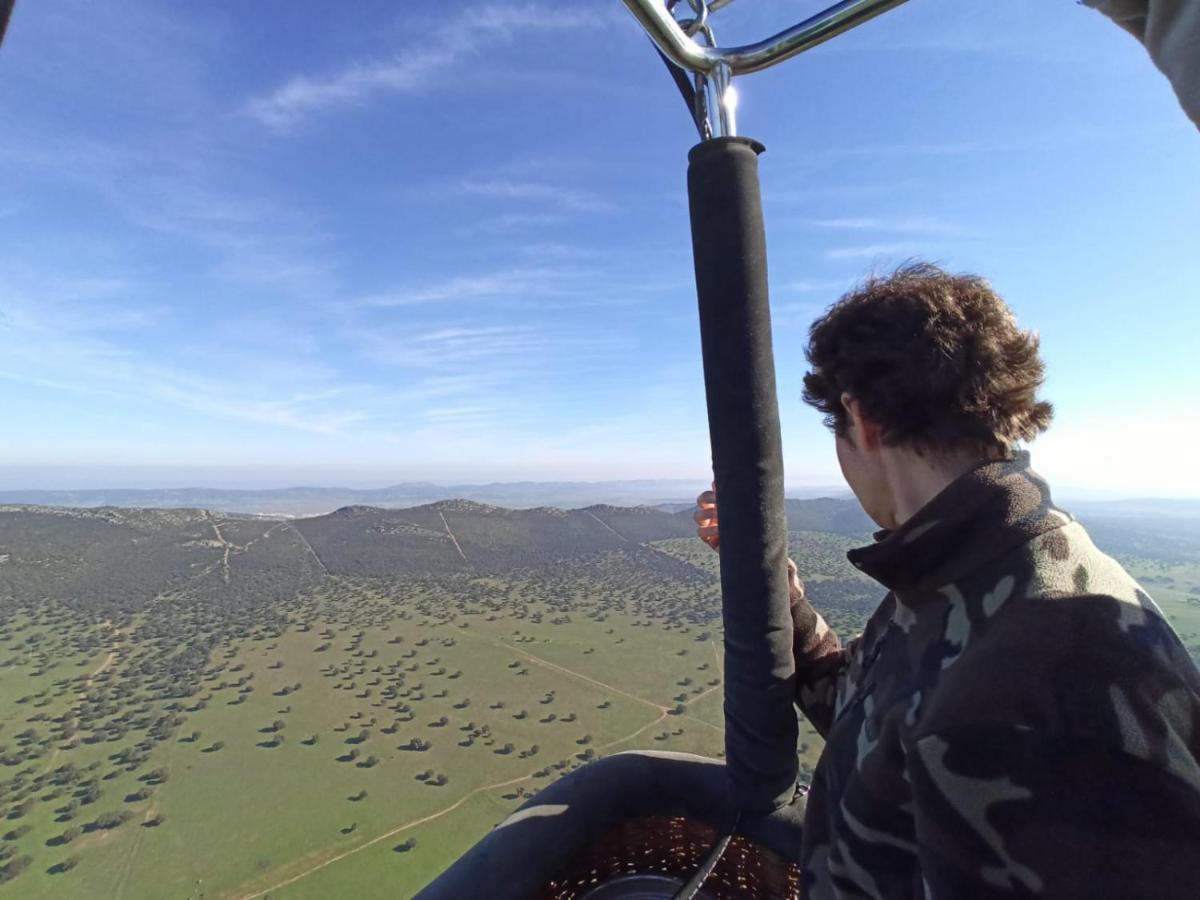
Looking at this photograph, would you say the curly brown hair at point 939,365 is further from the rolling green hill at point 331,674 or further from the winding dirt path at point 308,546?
the winding dirt path at point 308,546

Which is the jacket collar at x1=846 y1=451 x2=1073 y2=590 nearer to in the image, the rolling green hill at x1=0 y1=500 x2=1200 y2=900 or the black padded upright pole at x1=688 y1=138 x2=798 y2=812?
the black padded upright pole at x1=688 y1=138 x2=798 y2=812

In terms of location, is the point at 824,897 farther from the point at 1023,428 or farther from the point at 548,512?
the point at 548,512

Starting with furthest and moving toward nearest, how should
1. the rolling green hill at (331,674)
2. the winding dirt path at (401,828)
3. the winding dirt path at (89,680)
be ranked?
the winding dirt path at (89,680), the rolling green hill at (331,674), the winding dirt path at (401,828)

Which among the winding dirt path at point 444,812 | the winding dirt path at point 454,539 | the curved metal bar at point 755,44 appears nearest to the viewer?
the curved metal bar at point 755,44

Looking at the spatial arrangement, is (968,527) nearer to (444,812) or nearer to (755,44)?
(755,44)

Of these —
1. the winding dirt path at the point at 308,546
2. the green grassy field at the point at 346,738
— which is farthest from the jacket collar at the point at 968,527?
the winding dirt path at the point at 308,546

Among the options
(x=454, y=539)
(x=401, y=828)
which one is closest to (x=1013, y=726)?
(x=401, y=828)

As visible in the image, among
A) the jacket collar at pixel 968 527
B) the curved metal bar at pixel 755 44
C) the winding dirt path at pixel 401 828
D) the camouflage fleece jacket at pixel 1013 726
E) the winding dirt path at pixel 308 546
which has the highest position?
the curved metal bar at pixel 755 44
